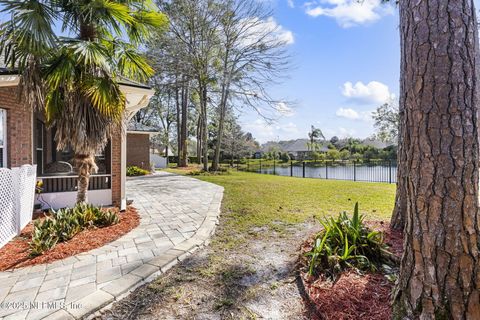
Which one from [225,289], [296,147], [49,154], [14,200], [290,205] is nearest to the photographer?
[225,289]

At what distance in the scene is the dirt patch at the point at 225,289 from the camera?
7.43 feet

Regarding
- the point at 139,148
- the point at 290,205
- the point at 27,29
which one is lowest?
the point at 290,205

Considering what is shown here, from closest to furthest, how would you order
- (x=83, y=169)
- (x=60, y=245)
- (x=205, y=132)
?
1. (x=60, y=245)
2. (x=83, y=169)
3. (x=205, y=132)

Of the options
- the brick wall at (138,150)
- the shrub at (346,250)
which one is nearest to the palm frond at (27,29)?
the shrub at (346,250)

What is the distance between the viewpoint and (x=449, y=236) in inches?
67.7

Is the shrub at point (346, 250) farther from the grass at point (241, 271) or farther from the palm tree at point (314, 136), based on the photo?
the palm tree at point (314, 136)

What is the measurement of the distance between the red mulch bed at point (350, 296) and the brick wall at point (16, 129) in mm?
5997

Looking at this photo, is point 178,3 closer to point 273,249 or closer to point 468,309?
point 273,249

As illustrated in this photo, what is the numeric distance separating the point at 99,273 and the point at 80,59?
3270 mm

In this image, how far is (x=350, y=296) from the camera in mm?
2350

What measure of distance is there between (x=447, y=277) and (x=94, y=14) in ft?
19.2

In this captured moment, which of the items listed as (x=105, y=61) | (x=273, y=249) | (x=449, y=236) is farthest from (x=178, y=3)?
A: (x=449, y=236)

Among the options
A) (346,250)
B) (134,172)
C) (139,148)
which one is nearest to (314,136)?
(139,148)

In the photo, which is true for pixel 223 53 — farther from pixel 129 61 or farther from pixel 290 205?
pixel 290 205
